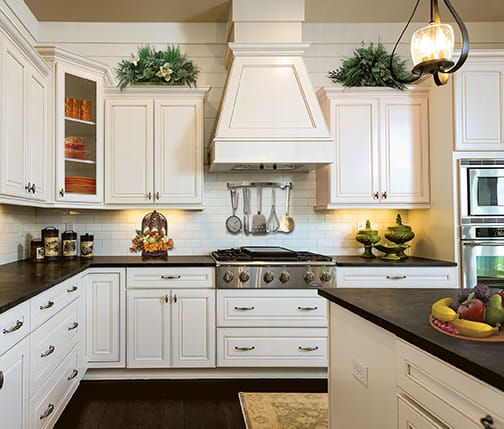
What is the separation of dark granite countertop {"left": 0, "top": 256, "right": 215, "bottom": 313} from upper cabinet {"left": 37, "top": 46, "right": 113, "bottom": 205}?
50 cm

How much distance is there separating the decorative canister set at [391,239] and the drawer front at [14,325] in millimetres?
2704

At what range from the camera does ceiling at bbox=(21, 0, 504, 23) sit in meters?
3.71

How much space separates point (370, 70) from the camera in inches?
153

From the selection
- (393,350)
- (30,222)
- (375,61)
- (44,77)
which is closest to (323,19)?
(375,61)

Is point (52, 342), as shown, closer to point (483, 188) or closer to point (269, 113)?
point (269, 113)

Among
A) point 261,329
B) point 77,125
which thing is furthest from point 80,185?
point 261,329

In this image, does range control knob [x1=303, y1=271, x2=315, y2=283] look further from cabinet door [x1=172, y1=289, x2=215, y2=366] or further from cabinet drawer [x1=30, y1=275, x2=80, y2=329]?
cabinet drawer [x1=30, y1=275, x2=80, y2=329]

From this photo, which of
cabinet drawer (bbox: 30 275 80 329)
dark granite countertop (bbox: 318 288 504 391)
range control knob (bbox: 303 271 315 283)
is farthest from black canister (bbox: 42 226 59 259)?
dark granite countertop (bbox: 318 288 504 391)

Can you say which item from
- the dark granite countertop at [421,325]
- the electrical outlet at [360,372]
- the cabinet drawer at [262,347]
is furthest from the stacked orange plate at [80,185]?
the electrical outlet at [360,372]

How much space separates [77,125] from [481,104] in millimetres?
3079

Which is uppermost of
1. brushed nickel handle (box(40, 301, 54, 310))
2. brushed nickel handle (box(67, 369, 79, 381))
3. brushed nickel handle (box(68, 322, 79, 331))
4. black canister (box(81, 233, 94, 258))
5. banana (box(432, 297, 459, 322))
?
black canister (box(81, 233, 94, 258))

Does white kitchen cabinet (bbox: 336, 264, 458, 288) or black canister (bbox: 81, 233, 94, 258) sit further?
black canister (bbox: 81, 233, 94, 258)

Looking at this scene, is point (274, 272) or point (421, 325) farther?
point (274, 272)

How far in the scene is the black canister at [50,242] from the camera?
365 centimetres
